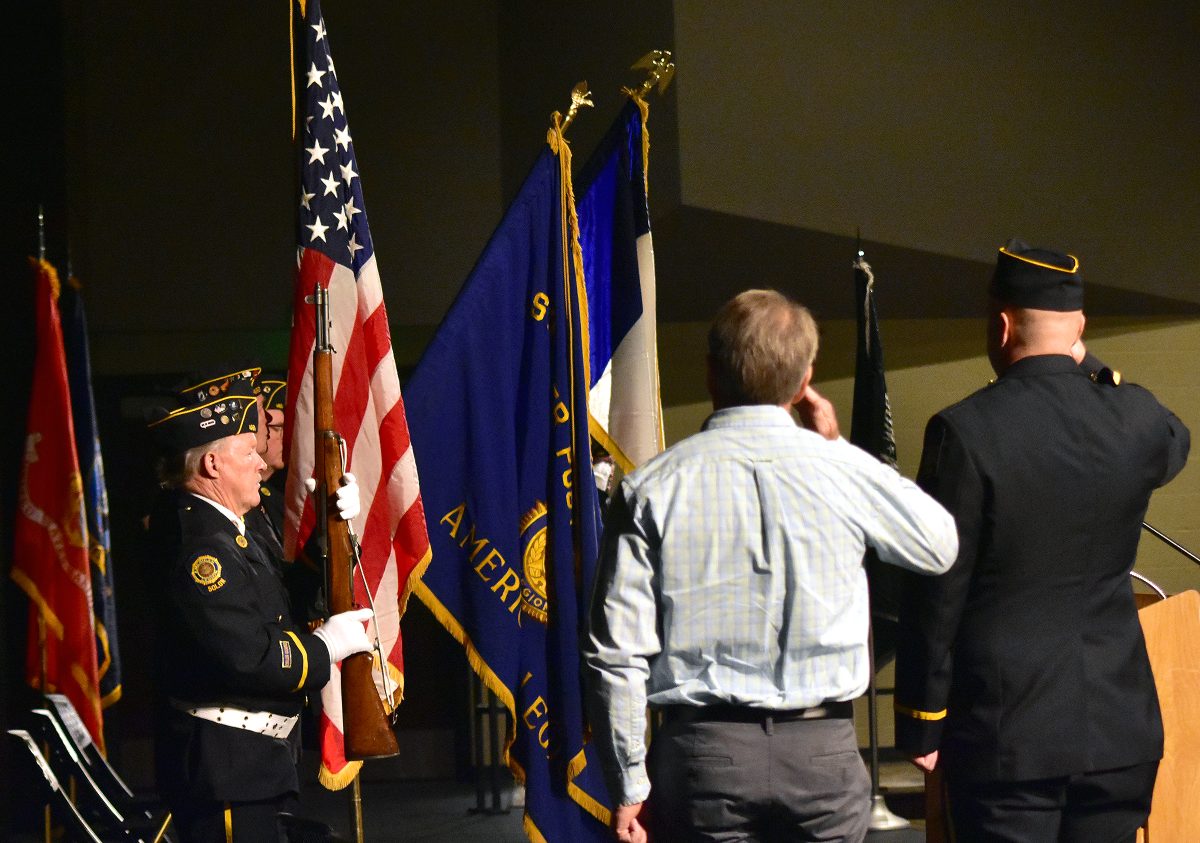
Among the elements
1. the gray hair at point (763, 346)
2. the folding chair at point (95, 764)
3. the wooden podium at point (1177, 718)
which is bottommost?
the folding chair at point (95, 764)

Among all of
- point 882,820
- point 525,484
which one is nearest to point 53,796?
point 525,484

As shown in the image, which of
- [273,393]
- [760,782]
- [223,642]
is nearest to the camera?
[760,782]

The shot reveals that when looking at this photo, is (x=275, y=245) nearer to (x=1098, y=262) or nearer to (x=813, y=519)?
(x=1098, y=262)

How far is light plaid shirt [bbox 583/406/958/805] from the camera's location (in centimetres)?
182

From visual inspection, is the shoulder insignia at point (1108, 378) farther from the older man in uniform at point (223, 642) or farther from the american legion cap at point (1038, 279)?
the older man in uniform at point (223, 642)

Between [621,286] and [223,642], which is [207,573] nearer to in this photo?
[223,642]

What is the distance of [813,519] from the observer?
5.97ft

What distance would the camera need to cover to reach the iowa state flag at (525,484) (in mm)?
2984

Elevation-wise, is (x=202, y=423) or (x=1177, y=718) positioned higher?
(x=202, y=423)

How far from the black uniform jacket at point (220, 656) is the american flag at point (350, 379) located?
37 centimetres

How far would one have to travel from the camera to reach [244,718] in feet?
8.11

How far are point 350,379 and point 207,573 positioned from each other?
0.79 meters

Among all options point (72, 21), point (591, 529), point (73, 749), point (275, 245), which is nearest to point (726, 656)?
point (591, 529)

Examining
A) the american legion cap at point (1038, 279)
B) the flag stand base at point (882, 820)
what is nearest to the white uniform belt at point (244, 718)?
the american legion cap at point (1038, 279)
